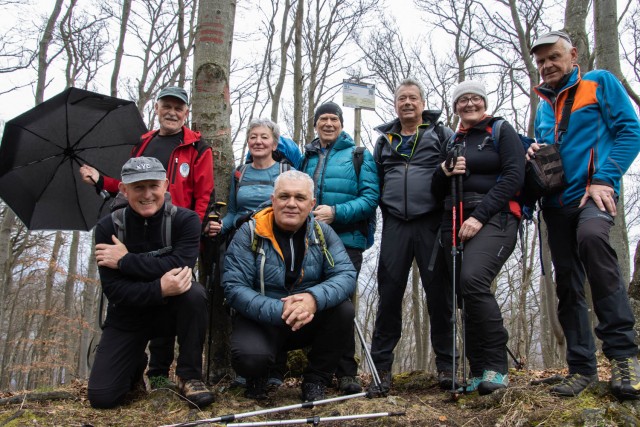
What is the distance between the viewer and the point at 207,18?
489 centimetres

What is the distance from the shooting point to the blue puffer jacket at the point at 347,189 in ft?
13.8

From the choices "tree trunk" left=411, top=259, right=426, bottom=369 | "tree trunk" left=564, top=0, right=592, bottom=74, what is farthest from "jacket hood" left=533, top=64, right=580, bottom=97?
"tree trunk" left=411, top=259, right=426, bottom=369

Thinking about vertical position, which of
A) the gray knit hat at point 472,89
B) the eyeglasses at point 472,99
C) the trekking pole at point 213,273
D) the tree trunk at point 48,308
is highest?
the gray knit hat at point 472,89

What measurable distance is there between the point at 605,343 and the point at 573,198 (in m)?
1.03

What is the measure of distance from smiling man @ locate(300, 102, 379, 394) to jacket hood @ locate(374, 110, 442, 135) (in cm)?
27

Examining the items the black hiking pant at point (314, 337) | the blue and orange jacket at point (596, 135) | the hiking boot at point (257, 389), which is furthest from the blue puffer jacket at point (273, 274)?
the blue and orange jacket at point (596, 135)

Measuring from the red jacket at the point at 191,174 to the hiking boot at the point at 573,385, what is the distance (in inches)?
122

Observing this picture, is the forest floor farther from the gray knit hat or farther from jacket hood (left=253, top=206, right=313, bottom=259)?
the gray knit hat

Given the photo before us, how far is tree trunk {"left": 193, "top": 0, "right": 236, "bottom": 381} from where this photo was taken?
4.74 meters

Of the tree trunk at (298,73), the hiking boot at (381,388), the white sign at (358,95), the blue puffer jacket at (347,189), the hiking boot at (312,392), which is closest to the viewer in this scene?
the hiking boot at (312,392)

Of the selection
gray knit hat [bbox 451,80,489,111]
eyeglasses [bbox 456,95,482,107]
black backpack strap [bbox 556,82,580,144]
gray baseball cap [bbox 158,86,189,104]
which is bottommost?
black backpack strap [bbox 556,82,580,144]

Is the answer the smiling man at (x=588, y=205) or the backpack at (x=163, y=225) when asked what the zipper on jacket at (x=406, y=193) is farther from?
the backpack at (x=163, y=225)

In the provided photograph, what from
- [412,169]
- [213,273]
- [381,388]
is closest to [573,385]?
[381,388]

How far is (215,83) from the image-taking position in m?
4.81
